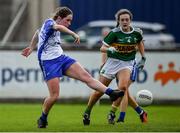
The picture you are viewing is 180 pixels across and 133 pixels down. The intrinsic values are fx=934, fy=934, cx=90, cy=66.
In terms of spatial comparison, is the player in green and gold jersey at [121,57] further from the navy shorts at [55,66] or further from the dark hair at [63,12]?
the dark hair at [63,12]

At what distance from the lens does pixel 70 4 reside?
1572 inches

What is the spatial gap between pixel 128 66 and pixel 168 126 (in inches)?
58.5

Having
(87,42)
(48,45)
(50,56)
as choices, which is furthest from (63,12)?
(87,42)

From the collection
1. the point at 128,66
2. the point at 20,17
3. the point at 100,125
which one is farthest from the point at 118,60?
the point at 20,17

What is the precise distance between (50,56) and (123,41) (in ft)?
5.76

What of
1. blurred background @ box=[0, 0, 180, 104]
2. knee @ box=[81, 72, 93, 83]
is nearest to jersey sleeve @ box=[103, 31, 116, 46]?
knee @ box=[81, 72, 93, 83]

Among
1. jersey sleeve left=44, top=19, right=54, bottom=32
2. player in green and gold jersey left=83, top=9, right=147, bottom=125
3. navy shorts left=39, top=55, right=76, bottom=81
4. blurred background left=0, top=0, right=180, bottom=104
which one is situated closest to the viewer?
jersey sleeve left=44, top=19, right=54, bottom=32

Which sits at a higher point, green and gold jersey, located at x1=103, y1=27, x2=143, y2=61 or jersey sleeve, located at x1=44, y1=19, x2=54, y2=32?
jersey sleeve, located at x1=44, y1=19, x2=54, y2=32

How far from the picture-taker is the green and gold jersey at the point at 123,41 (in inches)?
680

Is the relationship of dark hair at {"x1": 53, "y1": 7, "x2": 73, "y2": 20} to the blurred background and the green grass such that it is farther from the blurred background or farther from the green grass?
the blurred background

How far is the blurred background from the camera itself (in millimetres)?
25172

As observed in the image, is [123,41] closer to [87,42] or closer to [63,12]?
[63,12]

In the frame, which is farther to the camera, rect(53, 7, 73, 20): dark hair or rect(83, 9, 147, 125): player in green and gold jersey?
rect(83, 9, 147, 125): player in green and gold jersey

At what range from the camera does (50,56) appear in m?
16.2
